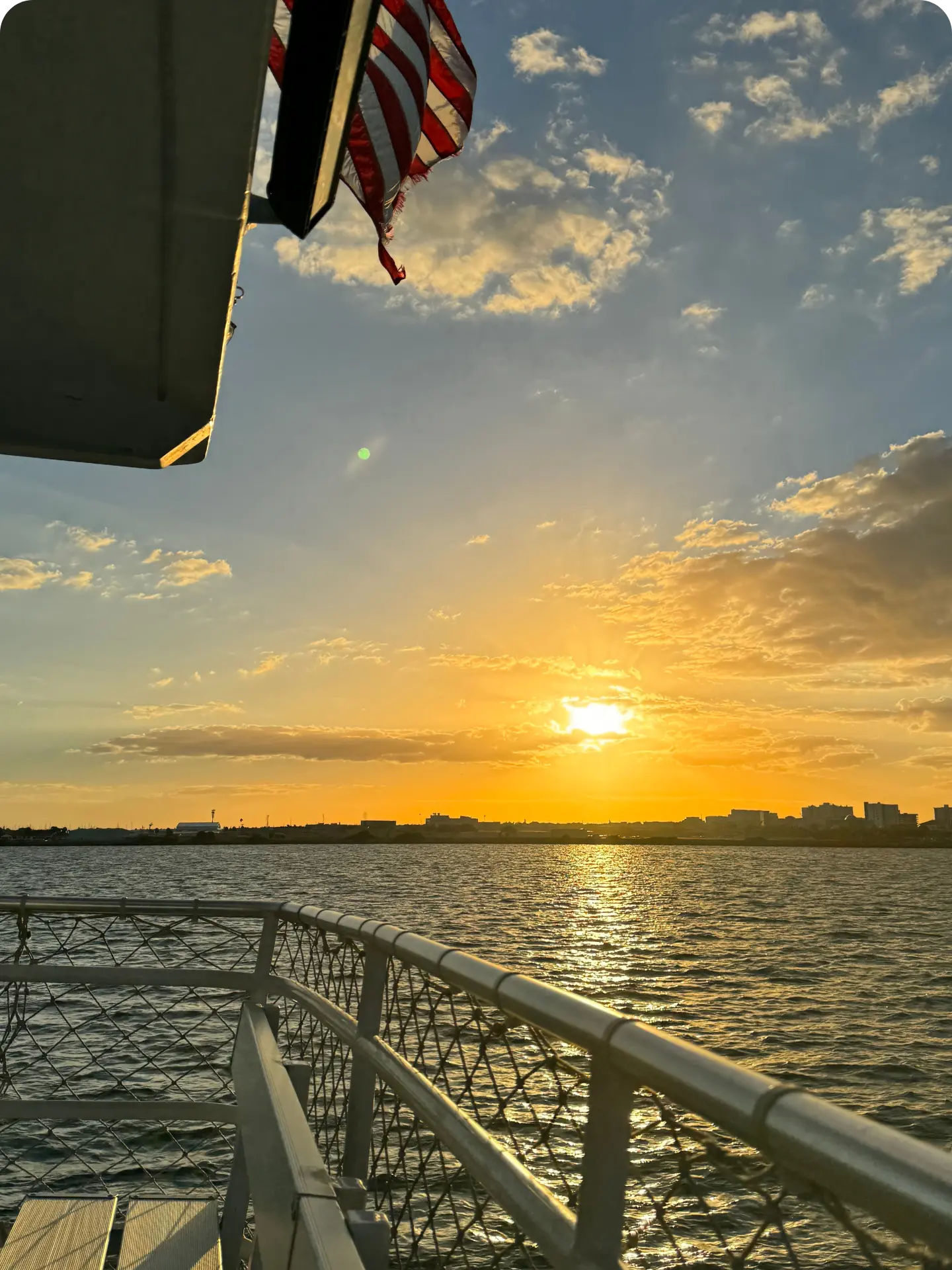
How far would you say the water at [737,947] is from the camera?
19.5 meters

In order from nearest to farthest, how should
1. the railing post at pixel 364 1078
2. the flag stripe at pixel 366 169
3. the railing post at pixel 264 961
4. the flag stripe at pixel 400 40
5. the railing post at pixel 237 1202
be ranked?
the railing post at pixel 364 1078
the flag stripe at pixel 400 40
the flag stripe at pixel 366 169
the railing post at pixel 237 1202
the railing post at pixel 264 961

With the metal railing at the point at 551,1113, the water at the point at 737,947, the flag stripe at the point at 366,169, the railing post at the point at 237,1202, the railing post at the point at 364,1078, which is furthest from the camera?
the water at the point at 737,947

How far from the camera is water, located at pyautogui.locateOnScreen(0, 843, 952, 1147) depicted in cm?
1949

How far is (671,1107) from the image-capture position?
130 centimetres

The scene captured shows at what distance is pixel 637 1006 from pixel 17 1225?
24.5 m

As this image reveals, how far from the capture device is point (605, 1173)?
127cm

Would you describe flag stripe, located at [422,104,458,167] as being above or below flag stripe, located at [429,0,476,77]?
below

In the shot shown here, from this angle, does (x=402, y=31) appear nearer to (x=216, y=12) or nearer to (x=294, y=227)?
(x=294, y=227)

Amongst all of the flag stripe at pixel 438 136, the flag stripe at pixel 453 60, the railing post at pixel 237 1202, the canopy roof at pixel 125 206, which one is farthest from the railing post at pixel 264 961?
the flag stripe at pixel 453 60

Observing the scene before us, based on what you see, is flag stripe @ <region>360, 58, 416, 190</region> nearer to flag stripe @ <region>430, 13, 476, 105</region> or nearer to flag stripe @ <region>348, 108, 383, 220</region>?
flag stripe @ <region>348, 108, 383, 220</region>

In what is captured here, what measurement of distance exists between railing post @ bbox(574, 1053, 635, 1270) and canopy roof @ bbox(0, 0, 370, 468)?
6.56ft

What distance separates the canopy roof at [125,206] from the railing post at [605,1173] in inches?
Answer: 78.8

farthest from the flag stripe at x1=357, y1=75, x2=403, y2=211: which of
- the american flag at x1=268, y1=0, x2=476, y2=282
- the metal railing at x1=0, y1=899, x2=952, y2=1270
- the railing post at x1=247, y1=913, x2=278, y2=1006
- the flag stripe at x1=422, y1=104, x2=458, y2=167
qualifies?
the railing post at x1=247, y1=913, x2=278, y2=1006

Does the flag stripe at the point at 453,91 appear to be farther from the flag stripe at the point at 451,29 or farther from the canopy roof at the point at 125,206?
the canopy roof at the point at 125,206
